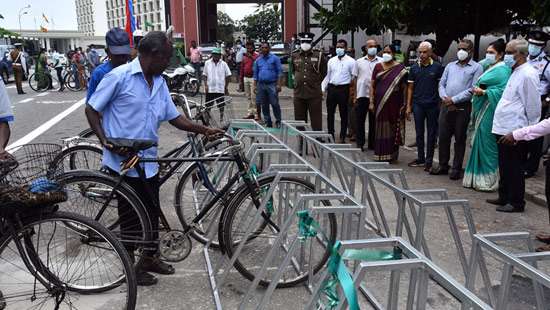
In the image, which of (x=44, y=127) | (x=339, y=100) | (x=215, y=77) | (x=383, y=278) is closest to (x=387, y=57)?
(x=339, y=100)

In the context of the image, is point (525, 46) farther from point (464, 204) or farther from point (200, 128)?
point (200, 128)

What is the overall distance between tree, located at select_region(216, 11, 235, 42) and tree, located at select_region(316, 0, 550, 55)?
53975 millimetres

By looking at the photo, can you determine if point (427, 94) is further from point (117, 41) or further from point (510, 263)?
point (510, 263)

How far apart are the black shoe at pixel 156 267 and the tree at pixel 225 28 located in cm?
6140

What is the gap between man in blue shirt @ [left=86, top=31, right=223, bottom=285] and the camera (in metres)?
3.40

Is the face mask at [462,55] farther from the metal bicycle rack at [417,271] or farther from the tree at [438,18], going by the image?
the metal bicycle rack at [417,271]

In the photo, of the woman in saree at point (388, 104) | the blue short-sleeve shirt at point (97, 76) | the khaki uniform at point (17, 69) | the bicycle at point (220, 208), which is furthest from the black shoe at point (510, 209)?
the khaki uniform at point (17, 69)

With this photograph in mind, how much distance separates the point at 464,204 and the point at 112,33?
9.83 feet

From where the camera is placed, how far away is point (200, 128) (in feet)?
12.5

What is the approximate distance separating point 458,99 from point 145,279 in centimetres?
461

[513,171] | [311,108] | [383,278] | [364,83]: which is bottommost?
[383,278]

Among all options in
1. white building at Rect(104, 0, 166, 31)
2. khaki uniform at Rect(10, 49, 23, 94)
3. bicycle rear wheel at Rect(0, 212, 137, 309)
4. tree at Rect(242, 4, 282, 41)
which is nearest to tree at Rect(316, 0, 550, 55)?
bicycle rear wheel at Rect(0, 212, 137, 309)

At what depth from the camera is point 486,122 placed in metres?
5.85

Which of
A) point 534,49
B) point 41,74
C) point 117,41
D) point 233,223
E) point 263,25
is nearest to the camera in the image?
point 233,223
